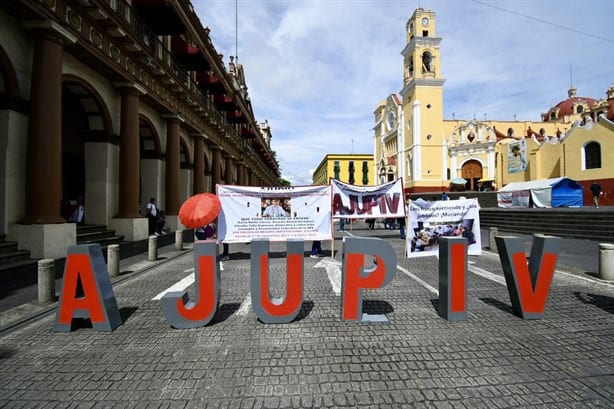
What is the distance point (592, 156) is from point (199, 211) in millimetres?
37497

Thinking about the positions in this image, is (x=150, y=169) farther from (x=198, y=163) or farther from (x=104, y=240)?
(x=104, y=240)

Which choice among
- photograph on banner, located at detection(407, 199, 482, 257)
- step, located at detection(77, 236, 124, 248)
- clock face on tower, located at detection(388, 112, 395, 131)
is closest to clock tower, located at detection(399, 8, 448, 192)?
clock face on tower, located at detection(388, 112, 395, 131)

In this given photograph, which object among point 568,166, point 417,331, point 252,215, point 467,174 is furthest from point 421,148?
point 417,331

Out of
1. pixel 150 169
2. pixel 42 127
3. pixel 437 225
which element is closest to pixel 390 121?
pixel 150 169

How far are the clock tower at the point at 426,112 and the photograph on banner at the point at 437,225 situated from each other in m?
44.4

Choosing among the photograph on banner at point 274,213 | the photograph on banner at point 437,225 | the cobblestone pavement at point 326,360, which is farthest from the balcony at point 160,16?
the photograph on banner at point 437,225

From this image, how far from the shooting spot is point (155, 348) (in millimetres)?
3945

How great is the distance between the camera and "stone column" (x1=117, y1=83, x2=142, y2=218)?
39.1 feet

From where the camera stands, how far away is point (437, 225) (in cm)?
648

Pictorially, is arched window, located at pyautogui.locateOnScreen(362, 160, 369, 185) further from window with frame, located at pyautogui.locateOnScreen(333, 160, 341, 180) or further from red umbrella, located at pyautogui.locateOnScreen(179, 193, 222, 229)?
red umbrella, located at pyautogui.locateOnScreen(179, 193, 222, 229)

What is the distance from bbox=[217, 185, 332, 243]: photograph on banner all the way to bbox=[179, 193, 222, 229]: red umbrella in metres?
1.37

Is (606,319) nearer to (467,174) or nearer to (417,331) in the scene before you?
(417,331)

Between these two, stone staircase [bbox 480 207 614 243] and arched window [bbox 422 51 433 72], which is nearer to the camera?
stone staircase [bbox 480 207 614 243]

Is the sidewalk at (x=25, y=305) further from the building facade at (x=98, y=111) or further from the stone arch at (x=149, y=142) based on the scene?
the stone arch at (x=149, y=142)
